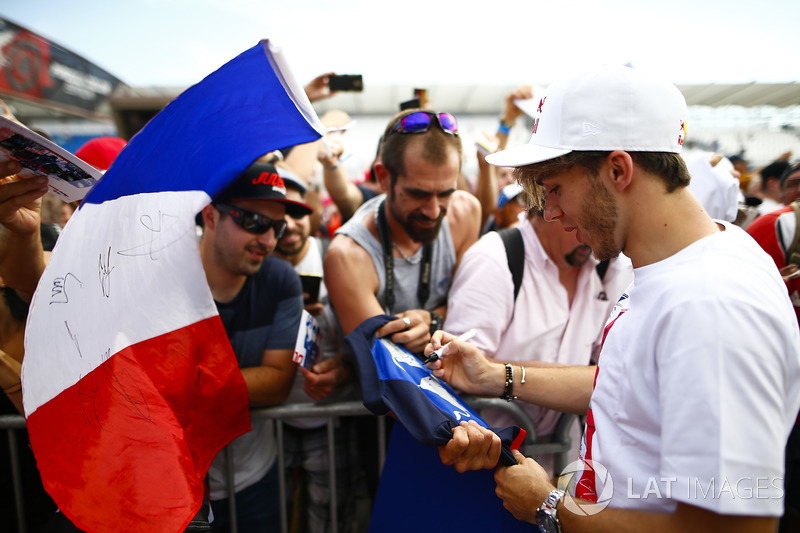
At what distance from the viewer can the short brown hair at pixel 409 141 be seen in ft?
8.22

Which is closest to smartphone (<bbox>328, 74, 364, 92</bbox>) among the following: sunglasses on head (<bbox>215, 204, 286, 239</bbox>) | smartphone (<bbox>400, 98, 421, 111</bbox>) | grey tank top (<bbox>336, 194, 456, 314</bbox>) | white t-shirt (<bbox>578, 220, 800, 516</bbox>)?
smartphone (<bbox>400, 98, 421, 111</bbox>)

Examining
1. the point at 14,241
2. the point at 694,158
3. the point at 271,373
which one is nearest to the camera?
the point at 14,241

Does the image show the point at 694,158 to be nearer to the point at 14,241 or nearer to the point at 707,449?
→ the point at 707,449

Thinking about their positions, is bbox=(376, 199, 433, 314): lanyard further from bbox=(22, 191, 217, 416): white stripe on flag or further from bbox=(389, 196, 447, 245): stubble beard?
bbox=(22, 191, 217, 416): white stripe on flag

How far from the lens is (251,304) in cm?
229

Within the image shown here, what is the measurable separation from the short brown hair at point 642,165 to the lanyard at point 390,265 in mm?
1186

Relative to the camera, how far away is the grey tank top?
2.47 metres

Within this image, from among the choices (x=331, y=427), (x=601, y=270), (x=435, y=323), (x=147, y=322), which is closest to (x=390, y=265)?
(x=435, y=323)

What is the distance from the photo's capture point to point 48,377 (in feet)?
4.83

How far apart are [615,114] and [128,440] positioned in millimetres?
1762

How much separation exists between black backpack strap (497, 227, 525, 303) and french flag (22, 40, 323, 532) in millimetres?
1162

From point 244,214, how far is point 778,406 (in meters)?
2.17

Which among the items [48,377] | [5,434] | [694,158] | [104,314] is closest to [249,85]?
[104,314]

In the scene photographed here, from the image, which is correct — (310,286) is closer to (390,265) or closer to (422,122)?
(390,265)
